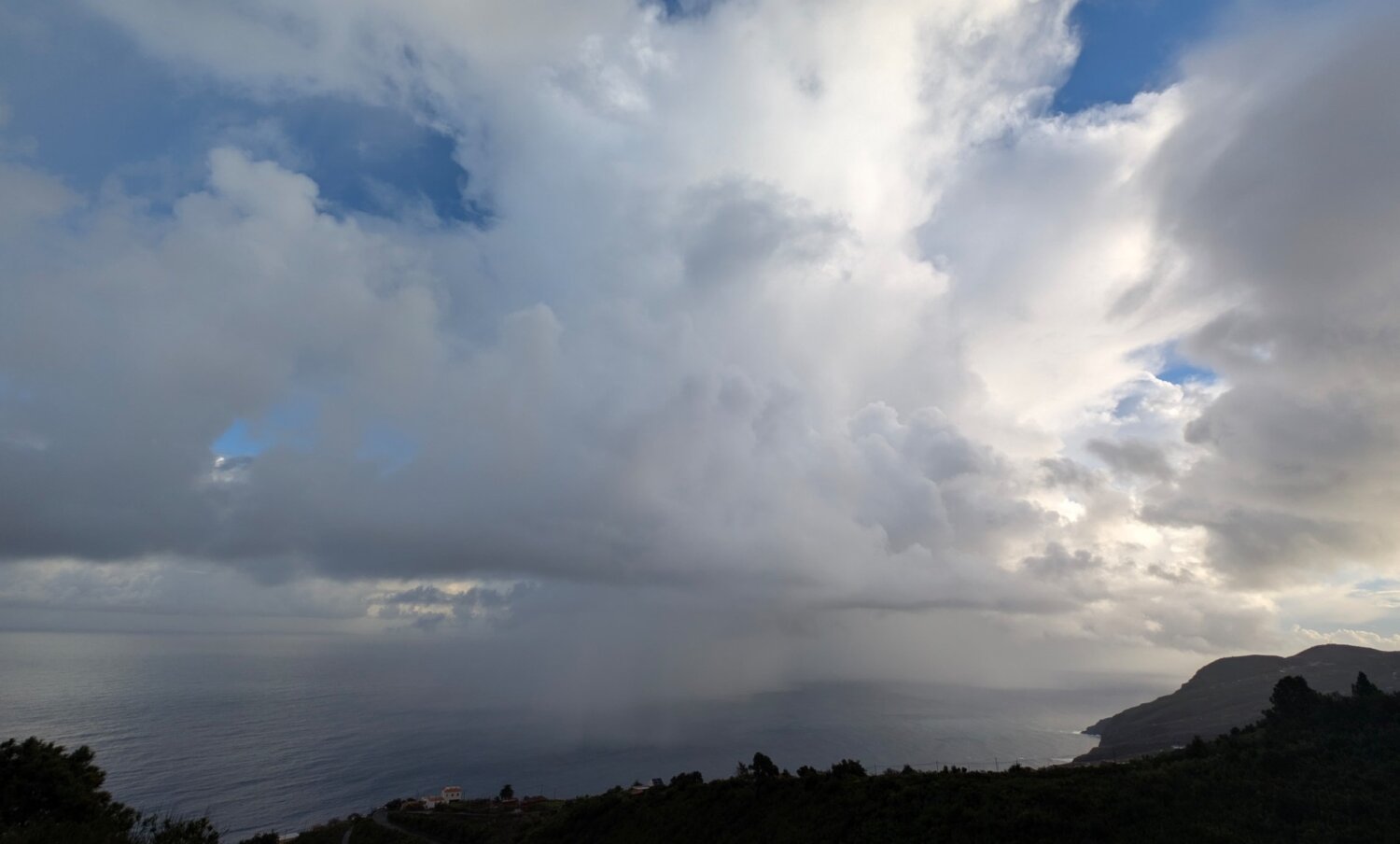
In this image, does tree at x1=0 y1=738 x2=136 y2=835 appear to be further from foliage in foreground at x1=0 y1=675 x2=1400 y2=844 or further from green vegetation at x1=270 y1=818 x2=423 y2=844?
green vegetation at x1=270 y1=818 x2=423 y2=844

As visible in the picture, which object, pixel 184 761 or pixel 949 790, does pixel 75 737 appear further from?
pixel 949 790

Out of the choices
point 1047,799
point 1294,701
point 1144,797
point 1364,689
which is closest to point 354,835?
point 1047,799

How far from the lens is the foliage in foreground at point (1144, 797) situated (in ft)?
114

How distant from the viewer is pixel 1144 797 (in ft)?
128

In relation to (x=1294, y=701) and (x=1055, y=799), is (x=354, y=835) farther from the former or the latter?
(x=1294, y=701)

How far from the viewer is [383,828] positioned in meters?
91.7

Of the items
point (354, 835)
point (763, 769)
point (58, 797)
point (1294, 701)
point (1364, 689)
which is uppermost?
point (1364, 689)

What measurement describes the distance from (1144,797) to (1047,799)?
18.0 ft

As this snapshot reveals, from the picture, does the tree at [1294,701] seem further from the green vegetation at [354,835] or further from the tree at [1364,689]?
the green vegetation at [354,835]

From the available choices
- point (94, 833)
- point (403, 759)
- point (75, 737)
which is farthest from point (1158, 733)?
point (75, 737)

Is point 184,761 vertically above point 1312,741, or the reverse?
point 1312,741

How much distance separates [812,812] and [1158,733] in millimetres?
210249

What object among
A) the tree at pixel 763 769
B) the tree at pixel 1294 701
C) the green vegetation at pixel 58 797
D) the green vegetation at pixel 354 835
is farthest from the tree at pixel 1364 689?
the green vegetation at pixel 354 835

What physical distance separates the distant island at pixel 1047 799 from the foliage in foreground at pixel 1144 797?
0.11m
